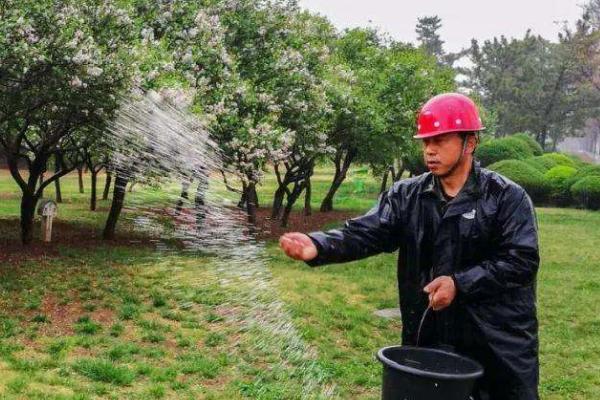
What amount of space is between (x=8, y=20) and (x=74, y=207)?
15609 millimetres

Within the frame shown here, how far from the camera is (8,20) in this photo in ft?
31.0

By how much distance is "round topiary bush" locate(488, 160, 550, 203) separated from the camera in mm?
31984

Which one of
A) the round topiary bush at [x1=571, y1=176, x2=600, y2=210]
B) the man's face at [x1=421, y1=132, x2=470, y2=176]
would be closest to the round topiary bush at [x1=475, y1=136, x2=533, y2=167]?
the round topiary bush at [x1=571, y1=176, x2=600, y2=210]

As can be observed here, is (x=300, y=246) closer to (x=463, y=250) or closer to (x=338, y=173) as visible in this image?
(x=463, y=250)

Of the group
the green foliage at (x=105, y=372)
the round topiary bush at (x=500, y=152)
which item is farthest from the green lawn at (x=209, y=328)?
the round topiary bush at (x=500, y=152)

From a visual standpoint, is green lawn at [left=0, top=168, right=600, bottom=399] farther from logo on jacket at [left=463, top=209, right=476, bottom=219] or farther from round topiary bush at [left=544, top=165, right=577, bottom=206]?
round topiary bush at [left=544, top=165, right=577, bottom=206]

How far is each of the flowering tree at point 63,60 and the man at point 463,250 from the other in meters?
7.19

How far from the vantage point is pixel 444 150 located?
140 inches

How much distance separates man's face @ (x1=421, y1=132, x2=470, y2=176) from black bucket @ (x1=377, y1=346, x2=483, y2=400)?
90cm

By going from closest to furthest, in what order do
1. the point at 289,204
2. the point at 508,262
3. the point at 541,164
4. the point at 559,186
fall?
the point at 508,262 < the point at 289,204 < the point at 559,186 < the point at 541,164

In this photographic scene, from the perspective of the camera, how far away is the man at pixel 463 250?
11.1 feet

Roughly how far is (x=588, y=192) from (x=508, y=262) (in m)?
28.8

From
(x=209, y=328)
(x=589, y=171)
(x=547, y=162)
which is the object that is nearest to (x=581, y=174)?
(x=589, y=171)

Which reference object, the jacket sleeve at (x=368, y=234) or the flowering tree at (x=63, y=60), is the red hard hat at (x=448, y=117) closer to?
the jacket sleeve at (x=368, y=234)
